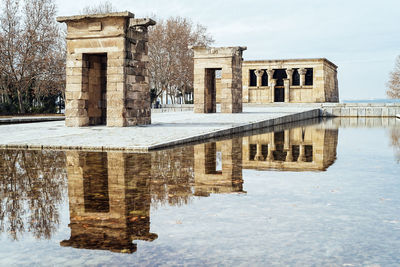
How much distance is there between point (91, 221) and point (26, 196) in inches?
55.9

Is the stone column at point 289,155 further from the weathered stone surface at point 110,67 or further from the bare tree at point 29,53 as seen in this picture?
the bare tree at point 29,53

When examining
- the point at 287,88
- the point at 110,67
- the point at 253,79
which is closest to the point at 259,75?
the point at 253,79

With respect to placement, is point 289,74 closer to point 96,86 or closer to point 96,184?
point 96,86

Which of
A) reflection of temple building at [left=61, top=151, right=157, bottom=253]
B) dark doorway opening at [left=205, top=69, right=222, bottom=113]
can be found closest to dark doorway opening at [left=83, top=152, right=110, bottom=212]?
reflection of temple building at [left=61, top=151, right=157, bottom=253]

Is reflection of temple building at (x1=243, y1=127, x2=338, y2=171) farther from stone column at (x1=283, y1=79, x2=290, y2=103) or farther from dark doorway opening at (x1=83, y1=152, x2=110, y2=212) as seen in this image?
stone column at (x1=283, y1=79, x2=290, y2=103)

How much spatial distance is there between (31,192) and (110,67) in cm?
1053

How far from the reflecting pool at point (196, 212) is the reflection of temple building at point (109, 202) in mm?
10

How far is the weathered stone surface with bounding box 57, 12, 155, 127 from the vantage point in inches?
606

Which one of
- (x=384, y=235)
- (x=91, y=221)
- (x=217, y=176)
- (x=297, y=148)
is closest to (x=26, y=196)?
(x=91, y=221)

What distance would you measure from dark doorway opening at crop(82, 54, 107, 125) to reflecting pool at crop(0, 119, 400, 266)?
838 centimetres

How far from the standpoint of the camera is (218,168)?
741 centimetres

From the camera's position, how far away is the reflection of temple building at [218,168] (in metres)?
5.80

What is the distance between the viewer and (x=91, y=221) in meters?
4.14

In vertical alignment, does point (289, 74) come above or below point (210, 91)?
above
